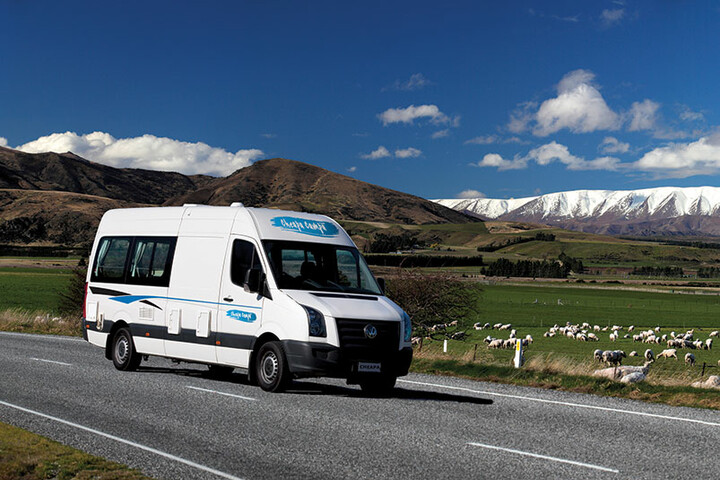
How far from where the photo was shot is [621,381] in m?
15.6

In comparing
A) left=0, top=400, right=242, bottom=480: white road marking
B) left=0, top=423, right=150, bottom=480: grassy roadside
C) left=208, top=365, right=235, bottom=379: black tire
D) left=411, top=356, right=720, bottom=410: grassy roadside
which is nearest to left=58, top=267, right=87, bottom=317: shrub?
left=208, top=365, right=235, bottom=379: black tire

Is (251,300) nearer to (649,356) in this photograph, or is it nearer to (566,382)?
(566,382)

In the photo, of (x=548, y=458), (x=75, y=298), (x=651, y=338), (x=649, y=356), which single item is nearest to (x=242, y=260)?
(x=548, y=458)

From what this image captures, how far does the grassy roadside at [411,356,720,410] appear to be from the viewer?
1375 cm

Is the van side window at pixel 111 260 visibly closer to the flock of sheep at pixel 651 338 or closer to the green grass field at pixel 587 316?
the green grass field at pixel 587 316

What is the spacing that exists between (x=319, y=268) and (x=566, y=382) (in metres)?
5.74

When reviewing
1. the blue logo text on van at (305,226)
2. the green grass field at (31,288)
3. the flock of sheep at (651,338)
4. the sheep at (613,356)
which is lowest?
the flock of sheep at (651,338)

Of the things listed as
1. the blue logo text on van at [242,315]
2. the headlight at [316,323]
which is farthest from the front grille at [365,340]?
the blue logo text on van at [242,315]

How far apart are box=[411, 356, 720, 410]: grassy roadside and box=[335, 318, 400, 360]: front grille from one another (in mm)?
3833

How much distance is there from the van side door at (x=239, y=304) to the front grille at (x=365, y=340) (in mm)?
1750

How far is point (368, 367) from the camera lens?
13.2m

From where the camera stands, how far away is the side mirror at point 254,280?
45.0 ft

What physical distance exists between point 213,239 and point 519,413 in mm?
6957

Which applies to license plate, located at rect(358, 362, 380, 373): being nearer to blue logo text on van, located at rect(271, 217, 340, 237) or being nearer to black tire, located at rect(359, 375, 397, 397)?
black tire, located at rect(359, 375, 397, 397)
